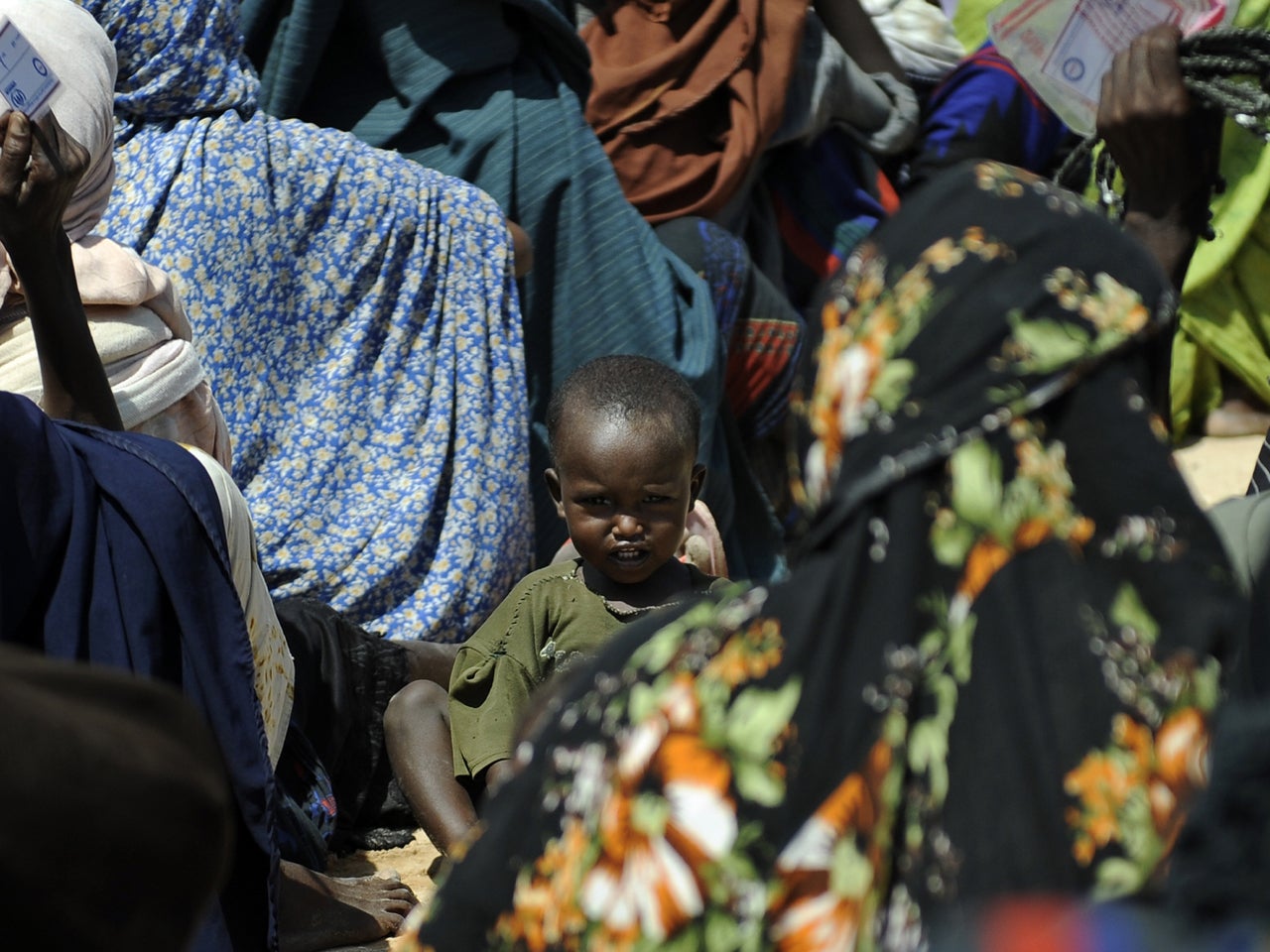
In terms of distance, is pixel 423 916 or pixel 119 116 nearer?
pixel 423 916

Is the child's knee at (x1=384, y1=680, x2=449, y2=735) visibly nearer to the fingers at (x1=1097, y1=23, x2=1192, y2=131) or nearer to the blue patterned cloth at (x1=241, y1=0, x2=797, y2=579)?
the blue patterned cloth at (x1=241, y1=0, x2=797, y2=579)

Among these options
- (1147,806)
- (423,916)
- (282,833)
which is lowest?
(282,833)

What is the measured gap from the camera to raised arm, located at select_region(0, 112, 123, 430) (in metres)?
2.86

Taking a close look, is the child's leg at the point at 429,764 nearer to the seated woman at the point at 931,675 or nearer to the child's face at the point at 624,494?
the child's face at the point at 624,494

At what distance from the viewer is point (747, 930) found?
128 cm

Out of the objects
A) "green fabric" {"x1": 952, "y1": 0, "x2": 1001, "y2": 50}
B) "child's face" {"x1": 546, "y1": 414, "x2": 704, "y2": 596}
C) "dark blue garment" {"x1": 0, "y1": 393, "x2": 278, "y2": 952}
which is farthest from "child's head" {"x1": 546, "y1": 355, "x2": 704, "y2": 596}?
"green fabric" {"x1": 952, "y1": 0, "x2": 1001, "y2": 50}

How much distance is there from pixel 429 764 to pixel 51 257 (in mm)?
1158

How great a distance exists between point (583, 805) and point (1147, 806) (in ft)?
1.35

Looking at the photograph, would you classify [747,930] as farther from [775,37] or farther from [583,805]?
[775,37]

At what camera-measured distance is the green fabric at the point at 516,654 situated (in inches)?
121

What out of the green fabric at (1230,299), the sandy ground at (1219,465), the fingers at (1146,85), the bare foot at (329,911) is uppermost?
the fingers at (1146,85)

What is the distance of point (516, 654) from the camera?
122 inches

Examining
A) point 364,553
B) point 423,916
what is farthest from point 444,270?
point 423,916

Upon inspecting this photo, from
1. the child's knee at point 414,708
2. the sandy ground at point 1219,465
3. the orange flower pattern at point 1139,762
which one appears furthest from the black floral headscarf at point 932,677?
the sandy ground at point 1219,465
